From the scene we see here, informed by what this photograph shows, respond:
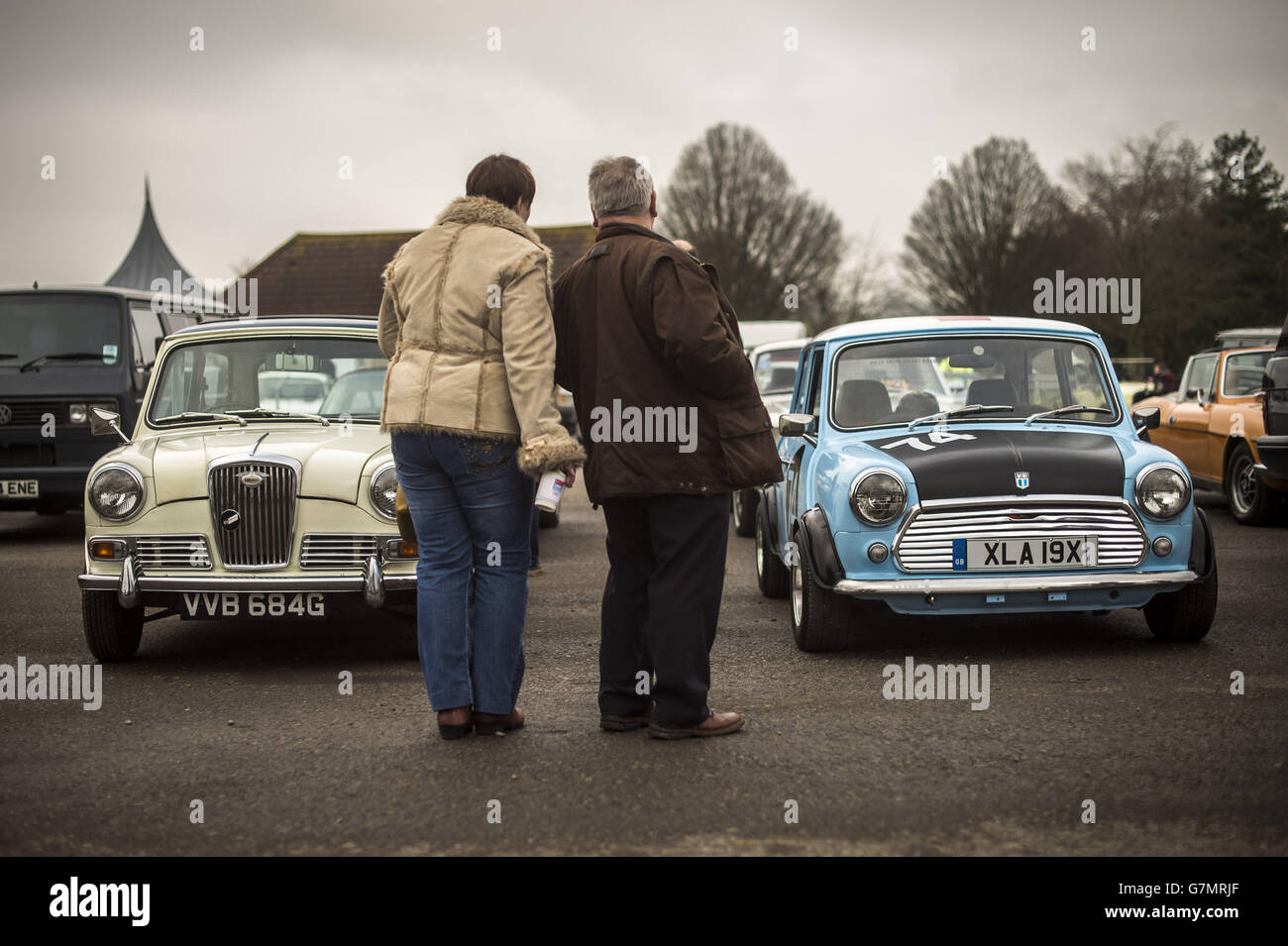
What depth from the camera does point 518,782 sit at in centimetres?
410

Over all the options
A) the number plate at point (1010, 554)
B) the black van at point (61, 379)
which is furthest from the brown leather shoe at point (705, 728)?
the black van at point (61, 379)

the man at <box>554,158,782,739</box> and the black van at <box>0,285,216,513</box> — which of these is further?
the black van at <box>0,285,216,513</box>

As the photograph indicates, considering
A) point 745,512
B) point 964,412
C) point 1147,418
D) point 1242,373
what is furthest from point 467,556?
point 1242,373

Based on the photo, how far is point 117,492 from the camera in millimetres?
6168

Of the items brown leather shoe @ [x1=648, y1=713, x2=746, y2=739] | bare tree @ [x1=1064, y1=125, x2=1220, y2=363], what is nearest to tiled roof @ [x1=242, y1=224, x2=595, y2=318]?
bare tree @ [x1=1064, y1=125, x2=1220, y2=363]

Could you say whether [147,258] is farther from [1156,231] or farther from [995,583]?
Result: [995,583]

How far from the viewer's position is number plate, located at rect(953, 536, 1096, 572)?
5.86 m

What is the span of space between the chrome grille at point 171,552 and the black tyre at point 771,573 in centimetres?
339

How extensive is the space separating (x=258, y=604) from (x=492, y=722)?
1.83 metres

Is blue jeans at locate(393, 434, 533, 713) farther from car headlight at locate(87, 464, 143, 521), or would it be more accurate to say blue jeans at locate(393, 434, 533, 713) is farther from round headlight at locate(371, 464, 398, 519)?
car headlight at locate(87, 464, 143, 521)

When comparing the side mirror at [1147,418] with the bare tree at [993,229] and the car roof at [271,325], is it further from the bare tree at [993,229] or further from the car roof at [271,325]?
the bare tree at [993,229]

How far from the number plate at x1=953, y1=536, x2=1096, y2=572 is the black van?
27.1 feet

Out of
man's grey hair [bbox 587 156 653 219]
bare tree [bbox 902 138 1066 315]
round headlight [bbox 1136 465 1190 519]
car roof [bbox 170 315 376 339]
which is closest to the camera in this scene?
man's grey hair [bbox 587 156 653 219]
